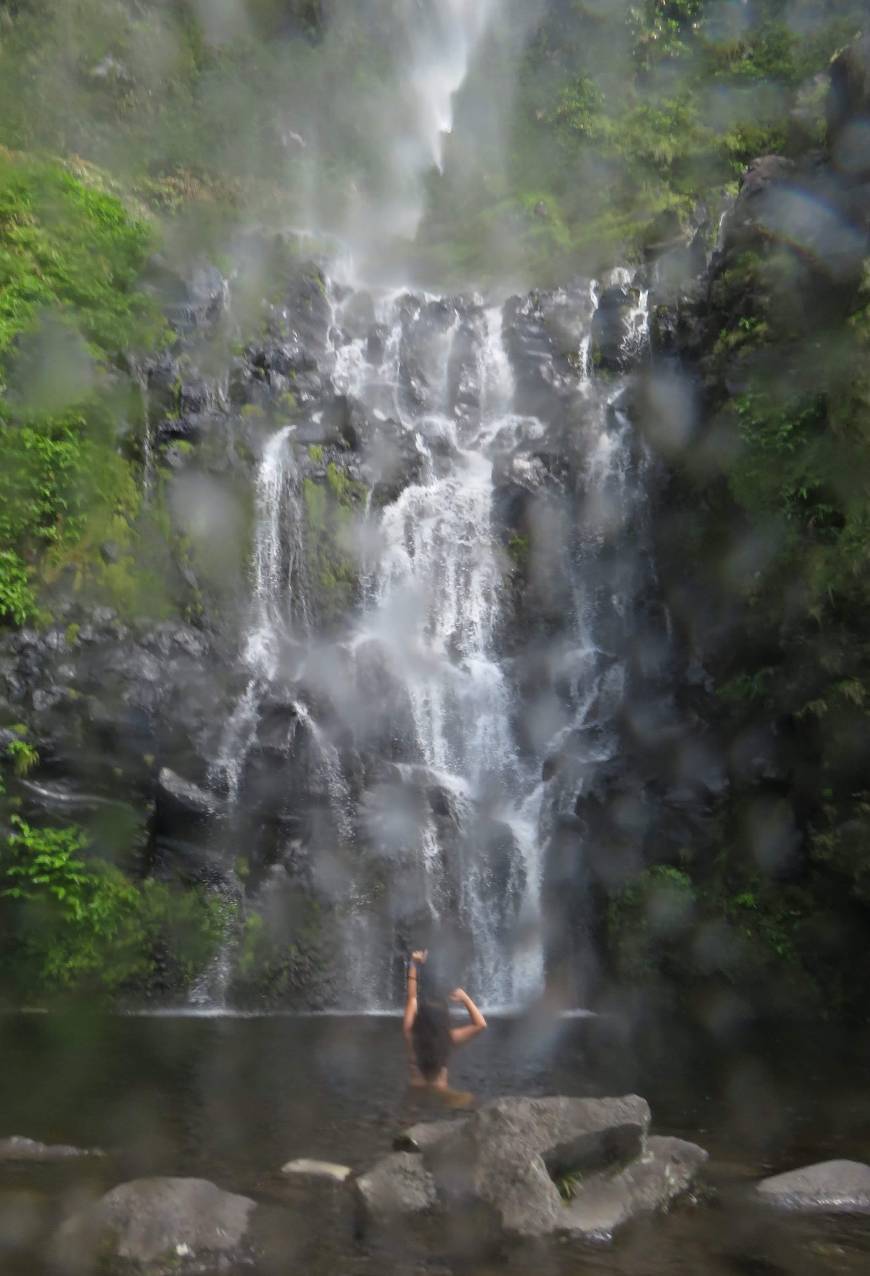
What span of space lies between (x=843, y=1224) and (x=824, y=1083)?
3.48m

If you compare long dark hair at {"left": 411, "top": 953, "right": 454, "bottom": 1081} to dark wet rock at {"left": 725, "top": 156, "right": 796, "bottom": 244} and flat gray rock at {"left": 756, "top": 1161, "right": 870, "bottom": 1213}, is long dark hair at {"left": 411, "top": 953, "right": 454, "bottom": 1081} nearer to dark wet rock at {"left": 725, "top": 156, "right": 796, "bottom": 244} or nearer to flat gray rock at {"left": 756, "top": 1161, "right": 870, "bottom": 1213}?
flat gray rock at {"left": 756, "top": 1161, "right": 870, "bottom": 1213}

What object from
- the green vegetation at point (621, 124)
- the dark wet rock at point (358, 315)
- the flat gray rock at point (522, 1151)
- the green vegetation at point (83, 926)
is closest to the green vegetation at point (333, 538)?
the dark wet rock at point (358, 315)

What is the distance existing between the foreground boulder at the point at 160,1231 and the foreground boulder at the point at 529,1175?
70 centimetres

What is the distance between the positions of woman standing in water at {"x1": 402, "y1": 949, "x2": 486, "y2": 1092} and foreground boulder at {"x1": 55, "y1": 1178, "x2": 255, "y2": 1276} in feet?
8.95

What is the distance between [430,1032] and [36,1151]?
2882 mm

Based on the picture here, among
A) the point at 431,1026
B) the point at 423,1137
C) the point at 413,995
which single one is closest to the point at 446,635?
the point at 413,995

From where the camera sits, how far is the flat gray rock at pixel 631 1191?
5.36 meters

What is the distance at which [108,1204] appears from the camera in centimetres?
518

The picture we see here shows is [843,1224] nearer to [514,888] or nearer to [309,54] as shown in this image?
[514,888]

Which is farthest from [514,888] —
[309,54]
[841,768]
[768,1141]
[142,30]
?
[309,54]

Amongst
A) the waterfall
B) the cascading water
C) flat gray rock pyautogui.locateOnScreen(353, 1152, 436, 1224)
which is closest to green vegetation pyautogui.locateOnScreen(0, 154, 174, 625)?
the cascading water

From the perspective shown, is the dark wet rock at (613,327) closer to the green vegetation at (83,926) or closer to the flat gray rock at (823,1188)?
the green vegetation at (83,926)

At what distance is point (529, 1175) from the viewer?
5.50 metres

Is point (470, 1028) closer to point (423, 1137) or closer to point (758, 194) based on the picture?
point (423, 1137)
